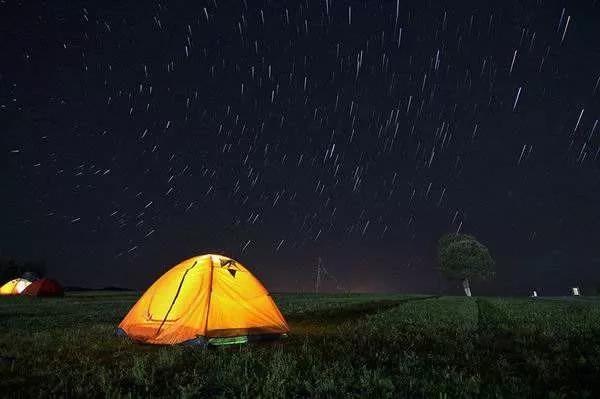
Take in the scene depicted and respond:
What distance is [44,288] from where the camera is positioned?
135 ft

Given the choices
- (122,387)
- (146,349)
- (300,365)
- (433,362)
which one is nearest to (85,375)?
(122,387)

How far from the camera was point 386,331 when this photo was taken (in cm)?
1119

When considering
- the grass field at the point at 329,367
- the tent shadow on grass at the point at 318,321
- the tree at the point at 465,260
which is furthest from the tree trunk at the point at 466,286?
the grass field at the point at 329,367

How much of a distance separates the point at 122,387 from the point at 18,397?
1.29 m

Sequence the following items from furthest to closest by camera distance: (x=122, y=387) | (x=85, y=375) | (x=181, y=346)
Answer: (x=181, y=346), (x=85, y=375), (x=122, y=387)

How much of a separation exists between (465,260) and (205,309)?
70.0 metres

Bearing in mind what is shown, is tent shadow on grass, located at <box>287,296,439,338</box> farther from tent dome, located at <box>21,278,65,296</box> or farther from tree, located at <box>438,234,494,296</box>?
tree, located at <box>438,234,494,296</box>

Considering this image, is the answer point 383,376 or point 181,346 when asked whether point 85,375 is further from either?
point 383,376

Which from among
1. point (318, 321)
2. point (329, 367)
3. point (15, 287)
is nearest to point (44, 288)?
point (15, 287)

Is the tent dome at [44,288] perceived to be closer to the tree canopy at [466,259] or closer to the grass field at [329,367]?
the grass field at [329,367]

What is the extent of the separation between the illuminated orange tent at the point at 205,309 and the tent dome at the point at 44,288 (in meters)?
37.5

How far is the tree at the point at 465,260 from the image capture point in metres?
71.3

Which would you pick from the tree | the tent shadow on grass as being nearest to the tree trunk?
the tree

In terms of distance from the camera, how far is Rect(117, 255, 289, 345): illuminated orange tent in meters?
9.68
